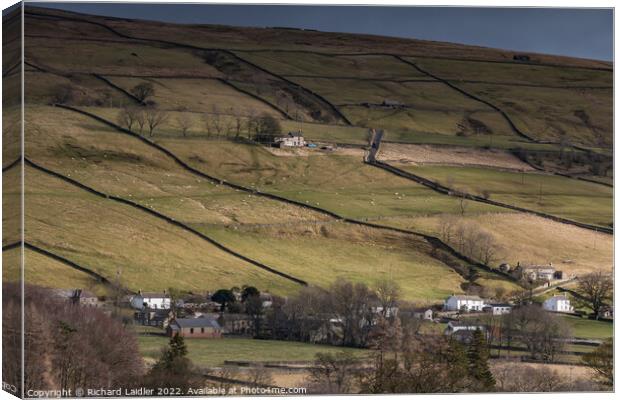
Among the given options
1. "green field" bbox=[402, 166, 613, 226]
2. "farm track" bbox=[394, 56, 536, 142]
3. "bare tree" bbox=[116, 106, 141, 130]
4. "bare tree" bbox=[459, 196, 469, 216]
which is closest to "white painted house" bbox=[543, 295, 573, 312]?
"green field" bbox=[402, 166, 613, 226]

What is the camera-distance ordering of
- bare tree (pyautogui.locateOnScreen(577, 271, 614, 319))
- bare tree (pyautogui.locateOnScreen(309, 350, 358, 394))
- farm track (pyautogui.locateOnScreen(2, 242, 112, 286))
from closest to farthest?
bare tree (pyautogui.locateOnScreen(309, 350, 358, 394)) → farm track (pyautogui.locateOnScreen(2, 242, 112, 286)) → bare tree (pyautogui.locateOnScreen(577, 271, 614, 319))

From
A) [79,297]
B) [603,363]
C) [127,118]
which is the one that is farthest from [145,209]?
[603,363]

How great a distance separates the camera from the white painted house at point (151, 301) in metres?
48.7

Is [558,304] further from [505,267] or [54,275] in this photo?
[54,275]

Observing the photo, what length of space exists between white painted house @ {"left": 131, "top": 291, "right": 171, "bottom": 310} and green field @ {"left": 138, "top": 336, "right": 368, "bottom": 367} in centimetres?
488

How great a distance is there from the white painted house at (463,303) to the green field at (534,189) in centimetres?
1062

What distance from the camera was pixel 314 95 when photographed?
7675 centimetres

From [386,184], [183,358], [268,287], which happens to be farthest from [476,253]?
[183,358]

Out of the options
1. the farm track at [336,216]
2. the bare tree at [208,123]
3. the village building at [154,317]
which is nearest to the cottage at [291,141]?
the bare tree at [208,123]

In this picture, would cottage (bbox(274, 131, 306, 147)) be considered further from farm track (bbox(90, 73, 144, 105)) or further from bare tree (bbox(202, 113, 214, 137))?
farm track (bbox(90, 73, 144, 105))

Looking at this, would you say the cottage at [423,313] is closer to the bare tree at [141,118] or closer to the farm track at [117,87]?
the bare tree at [141,118]

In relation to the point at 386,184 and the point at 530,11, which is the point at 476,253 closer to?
the point at 386,184

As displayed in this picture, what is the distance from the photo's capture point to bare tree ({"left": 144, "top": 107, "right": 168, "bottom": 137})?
7238 cm

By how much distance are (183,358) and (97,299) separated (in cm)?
1149
